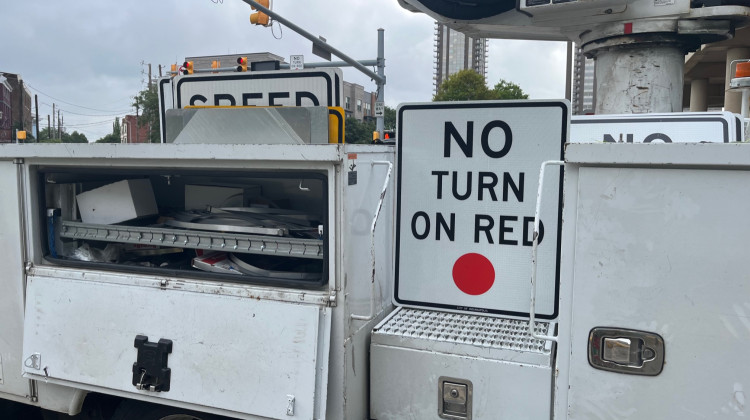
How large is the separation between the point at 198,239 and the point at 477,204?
1.23 m

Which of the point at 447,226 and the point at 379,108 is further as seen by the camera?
the point at 379,108

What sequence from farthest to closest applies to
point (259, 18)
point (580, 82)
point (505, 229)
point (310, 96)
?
point (580, 82), point (259, 18), point (310, 96), point (505, 229)

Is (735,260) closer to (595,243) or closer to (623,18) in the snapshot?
(595,243)

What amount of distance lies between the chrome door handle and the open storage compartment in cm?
100

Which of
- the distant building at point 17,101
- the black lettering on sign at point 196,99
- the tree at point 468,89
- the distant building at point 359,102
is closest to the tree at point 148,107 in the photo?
the distant building at point 17,101

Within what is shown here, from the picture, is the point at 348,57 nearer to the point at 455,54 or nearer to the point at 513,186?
the point at 513,186

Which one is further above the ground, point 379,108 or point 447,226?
point 379,108

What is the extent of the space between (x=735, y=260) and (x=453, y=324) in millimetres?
1213

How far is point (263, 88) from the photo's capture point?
3.29m

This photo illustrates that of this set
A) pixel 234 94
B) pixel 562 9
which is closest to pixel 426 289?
pixel 234 94

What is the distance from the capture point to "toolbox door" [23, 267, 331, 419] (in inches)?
88.2

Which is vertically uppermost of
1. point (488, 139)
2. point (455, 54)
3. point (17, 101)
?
point (455, 54)

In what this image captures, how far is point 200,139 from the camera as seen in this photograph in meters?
2.56

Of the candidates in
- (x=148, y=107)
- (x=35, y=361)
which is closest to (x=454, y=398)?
(x=35, y=361)
